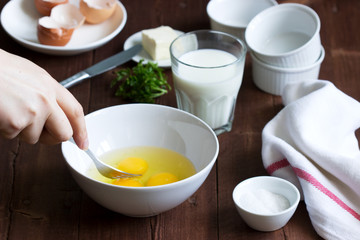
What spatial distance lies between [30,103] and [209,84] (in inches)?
24.9

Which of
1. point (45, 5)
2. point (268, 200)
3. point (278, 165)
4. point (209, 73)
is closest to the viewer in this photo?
point (268, 200)

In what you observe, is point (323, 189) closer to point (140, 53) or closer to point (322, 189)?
point (322, 189)

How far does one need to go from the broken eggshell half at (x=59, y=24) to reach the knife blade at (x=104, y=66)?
15 centimetres

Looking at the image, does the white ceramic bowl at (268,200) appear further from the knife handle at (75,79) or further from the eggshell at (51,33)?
the eggshell at (51,33)

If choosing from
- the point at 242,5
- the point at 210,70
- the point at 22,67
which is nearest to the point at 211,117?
the point at 210,70

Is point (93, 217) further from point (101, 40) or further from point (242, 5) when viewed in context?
point (242, 5)

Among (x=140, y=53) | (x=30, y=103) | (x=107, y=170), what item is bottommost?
(x=140, y=53)

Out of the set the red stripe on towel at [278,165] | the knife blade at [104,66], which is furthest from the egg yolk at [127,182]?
the knife blade at [104,66]

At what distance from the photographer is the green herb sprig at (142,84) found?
1676mm

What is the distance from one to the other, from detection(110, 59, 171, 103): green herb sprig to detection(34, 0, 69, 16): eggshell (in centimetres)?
38

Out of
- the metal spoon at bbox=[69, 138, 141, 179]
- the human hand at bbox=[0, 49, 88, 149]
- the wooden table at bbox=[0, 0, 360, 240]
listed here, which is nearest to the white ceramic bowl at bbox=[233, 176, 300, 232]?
the wooden table at bbox=[0, 0, 360, 240]

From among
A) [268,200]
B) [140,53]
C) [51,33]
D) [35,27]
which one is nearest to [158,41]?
[140,53]

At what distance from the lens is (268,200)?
1.30 metres

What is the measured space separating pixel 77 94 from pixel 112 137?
12.7 inches
